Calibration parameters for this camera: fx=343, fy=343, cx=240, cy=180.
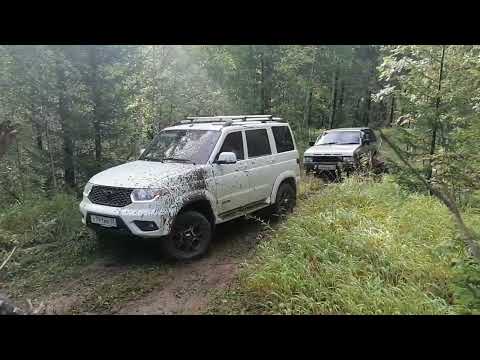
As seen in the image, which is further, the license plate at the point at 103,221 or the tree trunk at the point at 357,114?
the tree trunk at the point at 357,114

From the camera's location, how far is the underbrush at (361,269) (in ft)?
11.8

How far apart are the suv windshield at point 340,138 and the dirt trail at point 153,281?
713cm

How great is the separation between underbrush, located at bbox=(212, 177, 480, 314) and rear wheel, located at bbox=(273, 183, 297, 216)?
1.13 metres

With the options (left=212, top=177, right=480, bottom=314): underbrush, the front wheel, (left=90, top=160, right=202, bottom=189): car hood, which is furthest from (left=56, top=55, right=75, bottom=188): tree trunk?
(left=212, top=177, right=480, bottom=314): underbrush

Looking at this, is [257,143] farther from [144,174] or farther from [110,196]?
[110,196]

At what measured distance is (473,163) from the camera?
5.31 m

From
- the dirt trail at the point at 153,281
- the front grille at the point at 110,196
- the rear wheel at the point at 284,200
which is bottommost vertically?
the dirt trail at the point at 153,281

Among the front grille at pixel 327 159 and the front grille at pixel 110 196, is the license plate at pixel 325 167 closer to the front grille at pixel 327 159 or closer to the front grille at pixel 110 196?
the front grille at pixel 327 159

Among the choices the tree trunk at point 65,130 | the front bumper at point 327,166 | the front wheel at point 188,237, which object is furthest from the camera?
the front bumper at point 327,166

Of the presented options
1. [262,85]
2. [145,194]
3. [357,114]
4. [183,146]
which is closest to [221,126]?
[183,146]

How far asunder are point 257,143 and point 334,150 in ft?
17.7

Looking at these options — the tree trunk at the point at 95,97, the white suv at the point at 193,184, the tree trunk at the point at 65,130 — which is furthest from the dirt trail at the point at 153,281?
the tree trunk at the point at 95,97

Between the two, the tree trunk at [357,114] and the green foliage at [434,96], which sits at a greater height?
Result: the green foliage at [434,96]

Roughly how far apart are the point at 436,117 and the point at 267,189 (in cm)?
369
